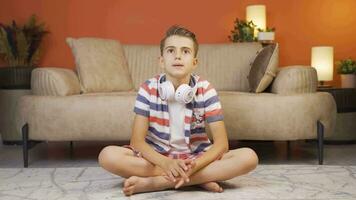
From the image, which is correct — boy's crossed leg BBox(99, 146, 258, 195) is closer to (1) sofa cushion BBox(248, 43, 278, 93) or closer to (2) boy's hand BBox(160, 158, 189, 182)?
(2) boy's hand BBox(160, 158, 189, 182)

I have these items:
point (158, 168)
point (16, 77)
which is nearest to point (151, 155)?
point (158, 168)

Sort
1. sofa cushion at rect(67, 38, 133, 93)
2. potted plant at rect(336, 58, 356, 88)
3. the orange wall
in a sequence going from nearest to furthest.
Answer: sofa cushion at rect(67, 38, 133, 93) < potted plant at rect(336, 58, 356, 88) < the orange wall

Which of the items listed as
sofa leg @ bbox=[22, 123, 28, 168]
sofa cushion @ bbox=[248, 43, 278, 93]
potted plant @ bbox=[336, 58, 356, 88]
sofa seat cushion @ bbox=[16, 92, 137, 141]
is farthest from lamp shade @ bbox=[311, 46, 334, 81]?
sofa leg @ bbox=[22, 123, 28, 168]

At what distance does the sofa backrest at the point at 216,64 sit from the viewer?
3.62 m

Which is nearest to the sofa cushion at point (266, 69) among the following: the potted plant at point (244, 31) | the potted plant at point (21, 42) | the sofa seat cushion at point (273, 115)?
the sofa seat cushion at point (273, 115)

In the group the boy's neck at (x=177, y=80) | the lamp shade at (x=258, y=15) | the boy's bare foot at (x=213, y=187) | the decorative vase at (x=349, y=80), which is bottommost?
the boy's bare foot at (x=213, y=187)

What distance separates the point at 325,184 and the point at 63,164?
1579 mm

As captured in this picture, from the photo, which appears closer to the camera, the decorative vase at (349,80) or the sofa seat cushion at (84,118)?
the sofa seat cushion at (84,118)

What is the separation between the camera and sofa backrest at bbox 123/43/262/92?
11.9 ft

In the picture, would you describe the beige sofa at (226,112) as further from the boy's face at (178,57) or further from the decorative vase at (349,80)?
the decorative vase at (349,80)

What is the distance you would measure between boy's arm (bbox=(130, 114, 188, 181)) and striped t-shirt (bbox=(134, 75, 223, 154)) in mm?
44

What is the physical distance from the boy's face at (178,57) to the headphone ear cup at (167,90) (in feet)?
0.14

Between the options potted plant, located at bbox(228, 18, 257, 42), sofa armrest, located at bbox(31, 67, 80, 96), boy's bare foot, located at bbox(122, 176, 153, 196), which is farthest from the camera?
potted plant, located at bbox(228, 18, 257, 42)

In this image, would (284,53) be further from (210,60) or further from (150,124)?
(150,124)
